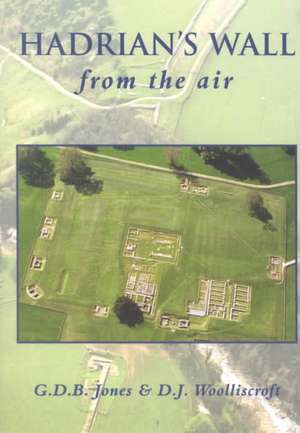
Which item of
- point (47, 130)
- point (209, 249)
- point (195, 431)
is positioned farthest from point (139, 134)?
point (195, 431)

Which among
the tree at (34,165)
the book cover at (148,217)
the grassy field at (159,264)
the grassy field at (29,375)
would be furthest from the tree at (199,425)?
the tree at (34,165)

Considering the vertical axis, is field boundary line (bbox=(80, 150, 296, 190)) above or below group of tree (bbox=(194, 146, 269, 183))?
below

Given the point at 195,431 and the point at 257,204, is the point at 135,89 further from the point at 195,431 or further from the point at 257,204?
the point at 195,431

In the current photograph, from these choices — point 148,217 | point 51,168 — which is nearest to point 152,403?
point 148,217

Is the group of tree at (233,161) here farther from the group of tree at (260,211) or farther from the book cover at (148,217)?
the group of tree at (260,211)

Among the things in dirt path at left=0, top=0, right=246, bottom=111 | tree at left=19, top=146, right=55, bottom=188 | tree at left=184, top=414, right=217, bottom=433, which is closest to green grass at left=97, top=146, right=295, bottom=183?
dirt path at left=0, top=0, right=246, bottom=111

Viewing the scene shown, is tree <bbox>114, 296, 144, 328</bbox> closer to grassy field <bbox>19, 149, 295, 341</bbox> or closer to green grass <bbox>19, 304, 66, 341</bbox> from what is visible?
grassy field <bbox>19, 149, 295, 341</bbox>
